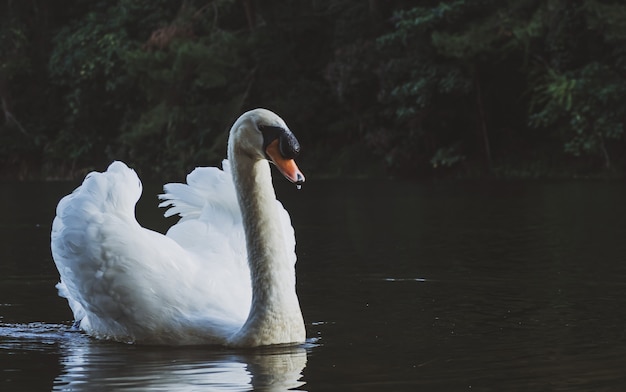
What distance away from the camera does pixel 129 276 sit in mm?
6973

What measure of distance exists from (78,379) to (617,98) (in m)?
26.1

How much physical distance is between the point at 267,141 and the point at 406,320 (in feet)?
6.03

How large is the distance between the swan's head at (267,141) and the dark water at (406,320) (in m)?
0.93

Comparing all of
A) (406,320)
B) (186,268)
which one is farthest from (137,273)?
(406,320)

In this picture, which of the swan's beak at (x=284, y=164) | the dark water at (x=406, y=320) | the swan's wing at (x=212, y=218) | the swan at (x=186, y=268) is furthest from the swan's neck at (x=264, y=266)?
the swan's wing at (x=212, y=218)

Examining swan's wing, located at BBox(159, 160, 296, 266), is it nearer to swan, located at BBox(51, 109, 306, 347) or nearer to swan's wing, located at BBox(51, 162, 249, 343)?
swan, located at BBox(51, 109, 306, 347)

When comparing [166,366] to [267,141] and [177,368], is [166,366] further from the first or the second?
[267,141]

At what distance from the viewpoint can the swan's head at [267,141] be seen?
21.4 ft

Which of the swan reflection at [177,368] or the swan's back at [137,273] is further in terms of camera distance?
the swan's back at [137,273]

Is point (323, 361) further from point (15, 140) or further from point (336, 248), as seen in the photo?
point (15, 140)

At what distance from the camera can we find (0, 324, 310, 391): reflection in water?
590cm

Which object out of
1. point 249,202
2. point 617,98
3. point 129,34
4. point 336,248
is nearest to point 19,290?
point 249,202

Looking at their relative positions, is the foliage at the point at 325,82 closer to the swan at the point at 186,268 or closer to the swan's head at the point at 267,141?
the swan at the point at 186,268

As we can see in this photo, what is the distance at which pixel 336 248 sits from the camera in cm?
1382
